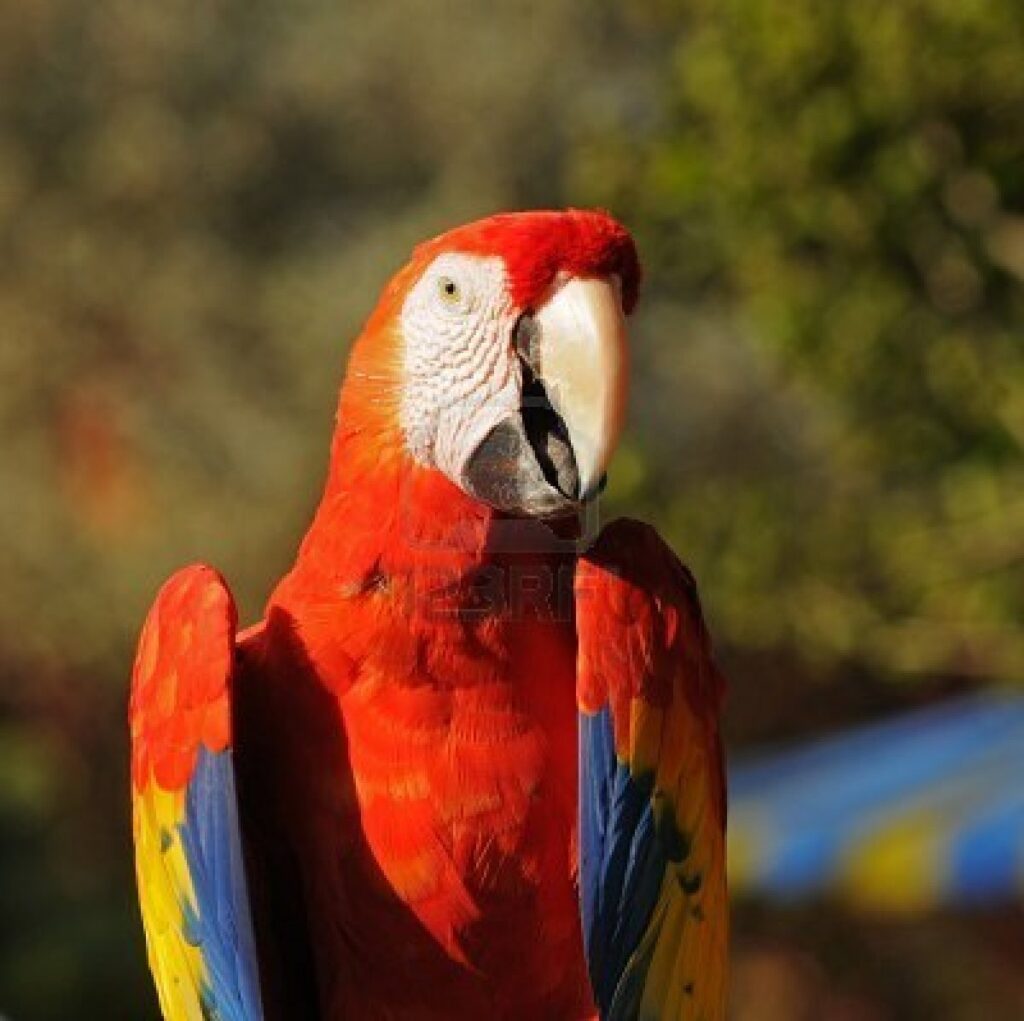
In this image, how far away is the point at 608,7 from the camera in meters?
7.02

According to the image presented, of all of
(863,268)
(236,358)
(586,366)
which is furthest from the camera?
(236,358)

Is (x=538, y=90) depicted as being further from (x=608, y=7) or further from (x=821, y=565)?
(x=821, y=565)

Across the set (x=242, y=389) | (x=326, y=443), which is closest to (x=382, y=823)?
(x=326, y=443)

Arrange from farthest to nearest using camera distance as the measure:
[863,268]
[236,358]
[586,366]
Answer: [236,358] < [863,268] < [586,366]

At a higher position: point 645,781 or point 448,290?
point 448,290

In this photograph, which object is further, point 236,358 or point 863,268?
point 236,358

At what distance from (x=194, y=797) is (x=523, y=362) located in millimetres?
417

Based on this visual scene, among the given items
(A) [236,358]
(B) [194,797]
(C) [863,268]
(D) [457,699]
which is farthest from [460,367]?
(A) [236,358]

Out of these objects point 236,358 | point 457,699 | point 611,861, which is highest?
point 236,358

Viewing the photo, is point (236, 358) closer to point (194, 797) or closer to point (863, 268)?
point (863, 268)

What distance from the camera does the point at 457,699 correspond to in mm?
1338

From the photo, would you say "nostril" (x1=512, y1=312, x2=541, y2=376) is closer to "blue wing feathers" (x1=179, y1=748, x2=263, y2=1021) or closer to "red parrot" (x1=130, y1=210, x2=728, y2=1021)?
"red parrot" (x1=130, y1=210, x2=728, y2=1021)

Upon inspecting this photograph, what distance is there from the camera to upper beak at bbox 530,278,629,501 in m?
1.28

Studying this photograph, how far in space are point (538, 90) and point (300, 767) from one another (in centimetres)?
584
